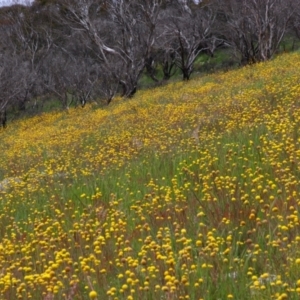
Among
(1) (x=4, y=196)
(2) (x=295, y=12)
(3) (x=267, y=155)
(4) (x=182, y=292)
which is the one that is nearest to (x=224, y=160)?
(3) (x=267, y=155)

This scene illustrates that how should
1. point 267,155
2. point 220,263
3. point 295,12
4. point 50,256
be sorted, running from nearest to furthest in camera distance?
point 220,263, point 50,256, point 267,155, point 295,12

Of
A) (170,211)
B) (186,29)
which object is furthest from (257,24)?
(170,211)

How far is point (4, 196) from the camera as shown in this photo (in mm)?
7301

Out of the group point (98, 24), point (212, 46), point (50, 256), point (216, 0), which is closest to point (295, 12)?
point (216, 0)

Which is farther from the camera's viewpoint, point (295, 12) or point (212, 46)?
point (212, 46)

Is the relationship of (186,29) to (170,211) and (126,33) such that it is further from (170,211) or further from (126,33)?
(170,211)

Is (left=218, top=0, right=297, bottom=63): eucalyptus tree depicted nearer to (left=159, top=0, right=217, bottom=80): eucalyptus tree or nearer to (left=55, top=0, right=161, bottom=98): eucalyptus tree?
(left=159, top=0, right=217, bottom=80): eucalyptus tree

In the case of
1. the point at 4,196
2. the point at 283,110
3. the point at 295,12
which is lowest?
the point at 4,196

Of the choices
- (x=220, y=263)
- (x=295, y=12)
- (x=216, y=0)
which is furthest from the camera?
(x=216, y=0)

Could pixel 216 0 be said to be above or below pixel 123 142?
above

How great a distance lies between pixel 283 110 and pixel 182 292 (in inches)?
185

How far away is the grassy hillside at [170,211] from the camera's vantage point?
2818mm

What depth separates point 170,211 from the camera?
412 cm

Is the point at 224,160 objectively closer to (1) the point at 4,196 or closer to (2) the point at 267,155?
(2) the point at 267,155
